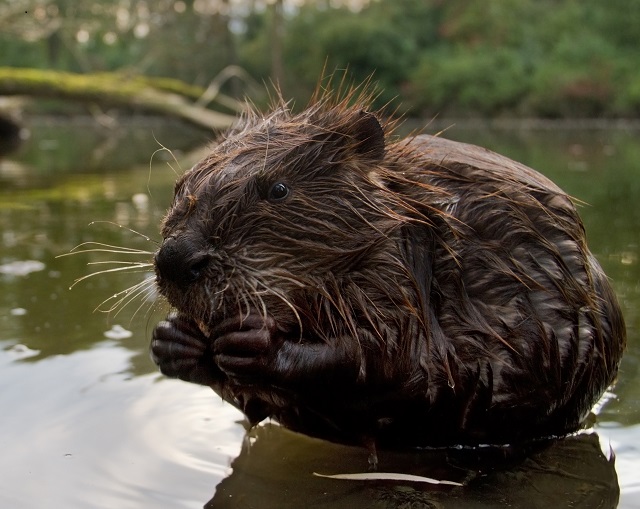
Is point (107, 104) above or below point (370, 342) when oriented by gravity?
below

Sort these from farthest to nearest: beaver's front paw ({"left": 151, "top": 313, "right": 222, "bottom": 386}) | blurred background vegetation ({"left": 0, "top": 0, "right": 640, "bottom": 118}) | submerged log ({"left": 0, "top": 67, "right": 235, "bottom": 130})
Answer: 1. blurred background vegetation ({"left": 0, "top": 0, "right": 640, "bottom": 118})
2. submerged log ({"left": 0, "top": 67, "right": 235, "bottom": 130})
3. beaver's front paw ({"left": 151, "top": 313, "right": 222, "bottom": 386})

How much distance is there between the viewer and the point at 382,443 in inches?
90.5

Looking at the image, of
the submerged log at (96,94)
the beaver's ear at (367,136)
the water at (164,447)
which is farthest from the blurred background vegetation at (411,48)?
the beaver's ear at (367,136)

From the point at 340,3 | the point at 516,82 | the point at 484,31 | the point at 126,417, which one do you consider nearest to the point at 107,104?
the point at 126,417

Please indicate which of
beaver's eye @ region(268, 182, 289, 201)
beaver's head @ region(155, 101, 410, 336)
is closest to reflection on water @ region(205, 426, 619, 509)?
beaver's head @ region(155, 101, 410, 336)

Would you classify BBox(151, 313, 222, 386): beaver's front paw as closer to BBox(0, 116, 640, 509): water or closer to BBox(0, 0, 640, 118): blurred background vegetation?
BBox(0, 116, 640, 509): water

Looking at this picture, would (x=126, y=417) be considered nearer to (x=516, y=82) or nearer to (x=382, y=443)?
(x=382, y=443)

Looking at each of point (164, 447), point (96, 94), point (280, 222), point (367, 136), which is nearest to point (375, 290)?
point (280, 222)

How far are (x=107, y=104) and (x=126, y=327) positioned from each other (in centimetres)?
1171

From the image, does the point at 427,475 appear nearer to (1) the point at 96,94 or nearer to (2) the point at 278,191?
(2) the point at 278,191

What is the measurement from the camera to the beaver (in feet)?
6.64

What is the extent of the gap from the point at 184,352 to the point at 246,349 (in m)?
0.19

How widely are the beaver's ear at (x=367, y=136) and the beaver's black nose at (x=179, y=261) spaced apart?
1.74 ft

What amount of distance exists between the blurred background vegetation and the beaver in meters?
25.6
